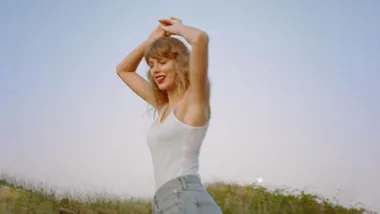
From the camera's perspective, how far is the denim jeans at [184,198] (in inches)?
84.1

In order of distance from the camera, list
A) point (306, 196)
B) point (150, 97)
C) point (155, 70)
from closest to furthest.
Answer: point (155, 70), point (150, 97), point (306, 196)

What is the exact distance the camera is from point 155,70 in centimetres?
242

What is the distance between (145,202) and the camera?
248 inches

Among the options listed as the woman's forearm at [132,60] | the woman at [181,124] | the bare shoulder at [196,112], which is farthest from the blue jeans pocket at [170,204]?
the woman's forearm at [132,60]

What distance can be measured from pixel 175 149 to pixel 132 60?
0.85 meters

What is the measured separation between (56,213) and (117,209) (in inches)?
26.1

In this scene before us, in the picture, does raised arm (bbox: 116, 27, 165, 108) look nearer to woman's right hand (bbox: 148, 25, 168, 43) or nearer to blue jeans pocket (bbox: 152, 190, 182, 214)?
woman's right hand (bbox: 148, 25, 168, 43)

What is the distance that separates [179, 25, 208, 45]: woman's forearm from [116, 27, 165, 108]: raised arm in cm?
51

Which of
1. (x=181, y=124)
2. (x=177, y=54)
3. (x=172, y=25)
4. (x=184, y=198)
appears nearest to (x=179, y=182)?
(x=184, y=198)

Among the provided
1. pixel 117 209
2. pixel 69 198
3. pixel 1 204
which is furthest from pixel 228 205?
pixel 1 204

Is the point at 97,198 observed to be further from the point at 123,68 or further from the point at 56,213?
the point at 123,68

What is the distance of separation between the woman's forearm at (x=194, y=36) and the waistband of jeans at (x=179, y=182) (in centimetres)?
54

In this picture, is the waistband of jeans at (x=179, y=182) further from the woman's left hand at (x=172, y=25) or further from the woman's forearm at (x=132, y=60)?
the woman's forearm at (x=132, y=60)

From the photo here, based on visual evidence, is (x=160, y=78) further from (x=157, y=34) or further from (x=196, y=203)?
(x=196, y=203)
